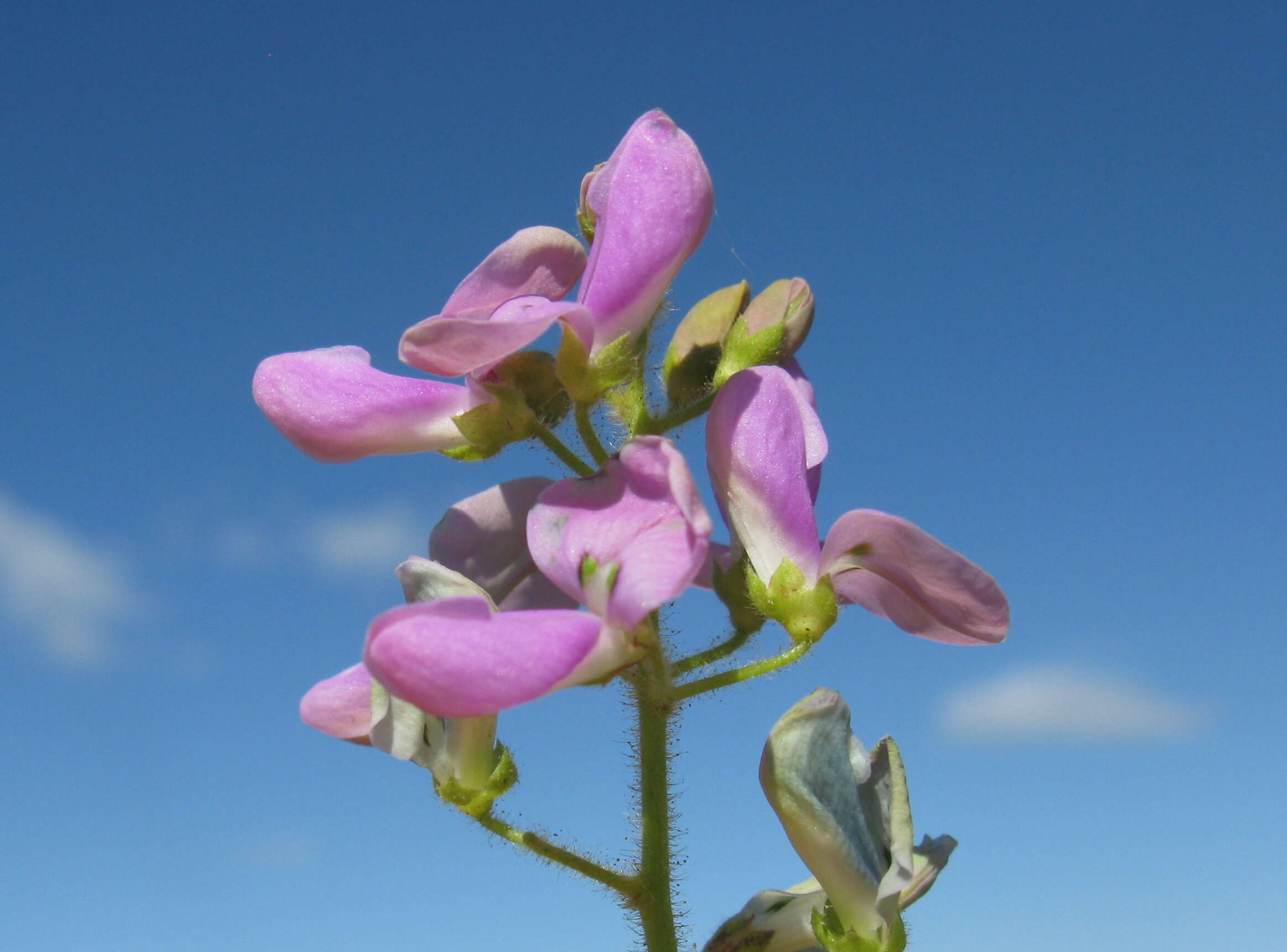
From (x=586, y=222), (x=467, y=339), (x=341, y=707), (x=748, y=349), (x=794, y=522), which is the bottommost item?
(x=341, y=707)

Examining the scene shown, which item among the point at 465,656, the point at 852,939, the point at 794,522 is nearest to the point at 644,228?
the point at 794,522

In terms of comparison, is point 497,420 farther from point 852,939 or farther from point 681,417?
point 852,939

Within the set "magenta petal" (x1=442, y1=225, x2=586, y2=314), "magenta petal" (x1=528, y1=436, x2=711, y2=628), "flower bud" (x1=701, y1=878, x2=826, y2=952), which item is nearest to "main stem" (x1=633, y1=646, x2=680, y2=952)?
"flower bud" (x1=701, y1=878, x2=826, y2=952)

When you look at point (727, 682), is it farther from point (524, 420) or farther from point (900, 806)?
point (524, 420)

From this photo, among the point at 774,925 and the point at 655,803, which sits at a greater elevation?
the point at 655,803

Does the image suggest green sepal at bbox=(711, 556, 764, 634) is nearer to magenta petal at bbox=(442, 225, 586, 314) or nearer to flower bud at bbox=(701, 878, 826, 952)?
flower bud at bbox=(701, 878, 826, 952)

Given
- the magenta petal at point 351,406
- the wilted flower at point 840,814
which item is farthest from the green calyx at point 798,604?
the magenta petal at point 351,406

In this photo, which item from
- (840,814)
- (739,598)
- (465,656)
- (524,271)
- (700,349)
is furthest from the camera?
(700,349)

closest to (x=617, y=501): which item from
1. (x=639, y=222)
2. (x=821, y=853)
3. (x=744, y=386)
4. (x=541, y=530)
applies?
(x=541, y=530)
